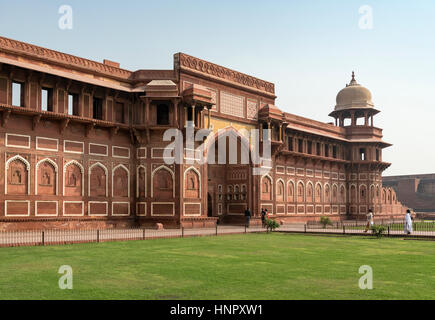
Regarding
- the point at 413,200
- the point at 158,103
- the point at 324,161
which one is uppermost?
the point at 158,103

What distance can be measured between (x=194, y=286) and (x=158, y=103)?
18175 millimetres

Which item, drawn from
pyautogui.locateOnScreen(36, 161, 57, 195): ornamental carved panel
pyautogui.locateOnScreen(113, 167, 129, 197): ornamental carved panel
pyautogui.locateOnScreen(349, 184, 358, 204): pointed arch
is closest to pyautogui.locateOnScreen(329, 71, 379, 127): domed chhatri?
pyautogui.locateOnScreen(349, 184, 358, 204): pointed arch

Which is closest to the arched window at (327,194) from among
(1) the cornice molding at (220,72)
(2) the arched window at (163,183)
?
(1) the cornice molding at (220,72)

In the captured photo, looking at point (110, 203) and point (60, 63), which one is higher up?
point (60, 63)

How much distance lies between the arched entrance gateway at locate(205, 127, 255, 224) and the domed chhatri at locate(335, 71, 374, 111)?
48.5 ft

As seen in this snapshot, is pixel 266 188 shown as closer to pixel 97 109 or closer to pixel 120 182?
pixel 120 182

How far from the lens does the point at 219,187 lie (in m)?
31.1

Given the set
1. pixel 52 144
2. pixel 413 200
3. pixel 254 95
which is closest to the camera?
pixel 52 144

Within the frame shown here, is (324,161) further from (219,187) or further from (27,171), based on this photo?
(27,171)

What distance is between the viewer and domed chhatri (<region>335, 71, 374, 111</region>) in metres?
40.6

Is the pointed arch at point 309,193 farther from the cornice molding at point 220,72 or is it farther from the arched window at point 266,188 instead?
the cornice molding at point 220,72

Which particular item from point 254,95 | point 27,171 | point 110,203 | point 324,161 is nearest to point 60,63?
point 27,171
